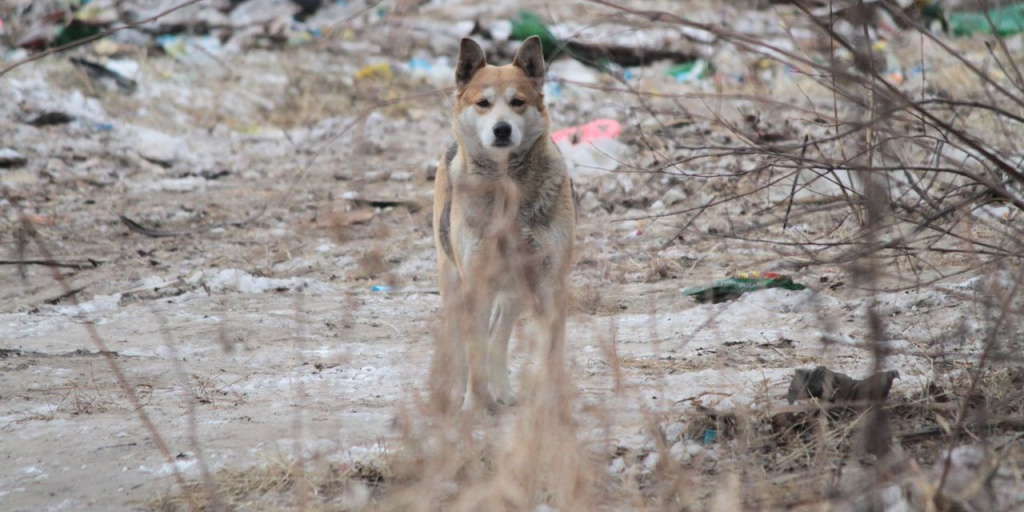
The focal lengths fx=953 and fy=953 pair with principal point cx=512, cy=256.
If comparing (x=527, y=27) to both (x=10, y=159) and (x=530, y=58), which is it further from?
(x=530, y=58)

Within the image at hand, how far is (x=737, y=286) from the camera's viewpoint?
5938 millimetres

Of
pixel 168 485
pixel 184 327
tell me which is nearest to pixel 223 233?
pixel 184 327

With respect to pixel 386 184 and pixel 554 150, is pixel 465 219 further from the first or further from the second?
pixel 386 184

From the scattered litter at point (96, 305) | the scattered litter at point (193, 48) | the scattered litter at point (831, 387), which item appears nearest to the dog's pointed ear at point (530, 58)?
the scattered litter at point (831, 387)

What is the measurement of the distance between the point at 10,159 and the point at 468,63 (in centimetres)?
708

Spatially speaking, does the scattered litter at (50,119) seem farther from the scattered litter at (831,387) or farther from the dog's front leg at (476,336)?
the scattered litter at (831,387)

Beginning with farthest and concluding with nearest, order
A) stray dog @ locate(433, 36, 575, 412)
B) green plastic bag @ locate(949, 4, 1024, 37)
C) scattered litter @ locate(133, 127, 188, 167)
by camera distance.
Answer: green plastic bag @ locate(949, 4, 1024, 37), scattered litter @ locate(133, 127, 188, 167), stray dog @ locate(433, 36, 575, 412)

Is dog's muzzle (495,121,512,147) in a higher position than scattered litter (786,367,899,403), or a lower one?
higher

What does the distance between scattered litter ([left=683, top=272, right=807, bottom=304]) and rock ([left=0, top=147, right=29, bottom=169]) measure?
7432 millimetres

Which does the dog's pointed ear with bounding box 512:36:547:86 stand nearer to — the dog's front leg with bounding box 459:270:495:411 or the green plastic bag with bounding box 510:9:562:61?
the dog's front leg with bounding box 459:270:495:411

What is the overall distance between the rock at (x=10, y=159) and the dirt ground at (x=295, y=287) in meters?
0.09

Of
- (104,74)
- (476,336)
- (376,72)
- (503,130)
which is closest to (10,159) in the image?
(104,74)

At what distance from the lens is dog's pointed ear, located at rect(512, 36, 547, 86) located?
15.0 ft

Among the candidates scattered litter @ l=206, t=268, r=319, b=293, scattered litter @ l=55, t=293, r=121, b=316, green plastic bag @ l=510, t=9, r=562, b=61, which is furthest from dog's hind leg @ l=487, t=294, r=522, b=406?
green plastic bag @ l=510, t=9, r=562, b=61
